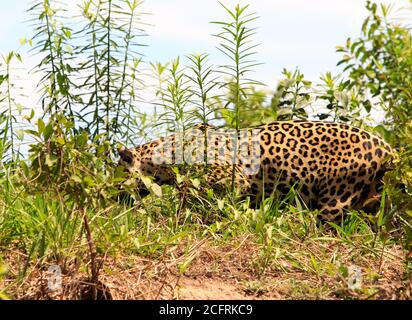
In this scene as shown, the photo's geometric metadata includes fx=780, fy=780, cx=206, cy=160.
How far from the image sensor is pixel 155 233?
5.29 meters

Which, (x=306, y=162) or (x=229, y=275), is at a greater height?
(x=306, y=162)

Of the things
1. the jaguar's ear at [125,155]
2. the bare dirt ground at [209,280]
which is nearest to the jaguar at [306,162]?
the jaguar's ear at [125,155]

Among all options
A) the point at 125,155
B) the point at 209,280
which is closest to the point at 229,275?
the point at 209,280

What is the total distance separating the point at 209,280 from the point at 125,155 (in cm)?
252

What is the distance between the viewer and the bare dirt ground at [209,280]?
13.3 ft

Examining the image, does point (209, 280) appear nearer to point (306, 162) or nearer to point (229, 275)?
point (229, 275)

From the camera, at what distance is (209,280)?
4469 mm

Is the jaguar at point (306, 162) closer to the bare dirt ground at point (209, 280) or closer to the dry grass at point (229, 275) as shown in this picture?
the dry grass at point (229, 275)

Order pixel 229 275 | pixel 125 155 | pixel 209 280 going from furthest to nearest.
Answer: pixel 125 155 → pixel 229 275 → pixel 209 280

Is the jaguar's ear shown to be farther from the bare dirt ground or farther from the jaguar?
the bare dirt ground

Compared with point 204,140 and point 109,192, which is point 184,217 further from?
point 109,192

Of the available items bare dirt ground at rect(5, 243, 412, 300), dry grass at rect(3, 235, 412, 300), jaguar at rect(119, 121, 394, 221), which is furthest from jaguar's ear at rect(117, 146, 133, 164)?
bare dirt ground at rect(5, 243, 412, 300)

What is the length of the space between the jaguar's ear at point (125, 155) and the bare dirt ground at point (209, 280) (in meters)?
2.07
